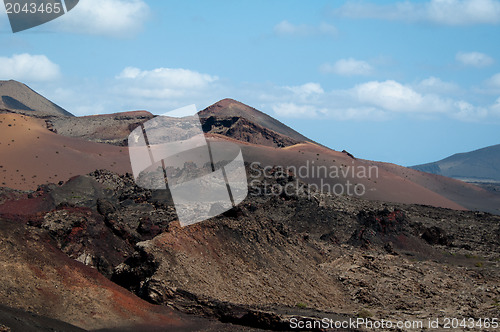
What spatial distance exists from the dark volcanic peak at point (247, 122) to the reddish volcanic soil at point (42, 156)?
24.8 meters

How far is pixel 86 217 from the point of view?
19.9 metres

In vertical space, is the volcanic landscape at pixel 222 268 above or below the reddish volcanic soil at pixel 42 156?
below

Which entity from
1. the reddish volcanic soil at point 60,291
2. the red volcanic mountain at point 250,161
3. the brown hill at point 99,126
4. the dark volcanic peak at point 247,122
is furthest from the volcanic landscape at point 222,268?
the dark volcanic peak at point 247,122

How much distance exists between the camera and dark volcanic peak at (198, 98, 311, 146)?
3602 inches

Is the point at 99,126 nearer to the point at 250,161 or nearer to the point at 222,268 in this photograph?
the point at 250,161

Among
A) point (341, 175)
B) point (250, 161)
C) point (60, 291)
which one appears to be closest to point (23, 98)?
point (250, 161)

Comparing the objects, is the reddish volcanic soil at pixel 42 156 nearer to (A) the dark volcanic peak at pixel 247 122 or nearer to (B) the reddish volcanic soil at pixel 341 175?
(B) the reddish volcanic soil at pixel 341 175

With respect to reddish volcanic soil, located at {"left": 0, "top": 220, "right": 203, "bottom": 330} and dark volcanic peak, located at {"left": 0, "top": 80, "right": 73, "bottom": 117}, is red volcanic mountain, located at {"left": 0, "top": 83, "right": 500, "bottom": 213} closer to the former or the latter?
reddish volcanic soil, located at {"left": 0, "top": 220, "right": 203, "bottom": 330}

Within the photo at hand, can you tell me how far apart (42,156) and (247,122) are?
4005 cm

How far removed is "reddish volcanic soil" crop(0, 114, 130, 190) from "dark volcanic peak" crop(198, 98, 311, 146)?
24833 millimetres

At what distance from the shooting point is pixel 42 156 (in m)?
59.1

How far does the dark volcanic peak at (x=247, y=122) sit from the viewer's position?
9150 cm

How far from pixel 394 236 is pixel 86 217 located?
15.8 m

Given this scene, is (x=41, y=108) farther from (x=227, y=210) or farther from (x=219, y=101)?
(x=227, y=210)
